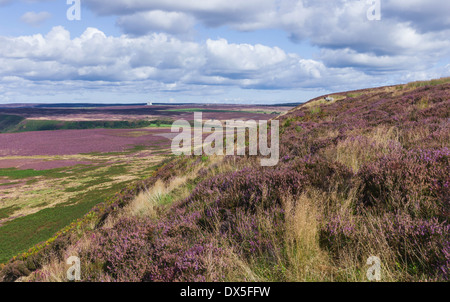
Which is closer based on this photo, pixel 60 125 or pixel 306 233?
pixel 306 233

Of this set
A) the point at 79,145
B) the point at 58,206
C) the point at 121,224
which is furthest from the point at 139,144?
the point at 121,224

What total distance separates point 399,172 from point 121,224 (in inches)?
195

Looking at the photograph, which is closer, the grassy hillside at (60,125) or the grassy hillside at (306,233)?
the grassy hillside at (306,233)

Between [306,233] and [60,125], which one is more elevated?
[60,125]

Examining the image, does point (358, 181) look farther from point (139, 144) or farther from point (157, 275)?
point (139, 144)

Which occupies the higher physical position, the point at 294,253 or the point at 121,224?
the point at 294,253

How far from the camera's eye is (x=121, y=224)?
16.8ft

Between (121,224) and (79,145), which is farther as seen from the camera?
(79,145)

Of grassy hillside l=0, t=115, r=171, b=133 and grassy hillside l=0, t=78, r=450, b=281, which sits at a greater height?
grassy hillside l=0, t=115, r=171, b=133

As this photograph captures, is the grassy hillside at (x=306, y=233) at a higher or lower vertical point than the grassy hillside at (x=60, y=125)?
lower
